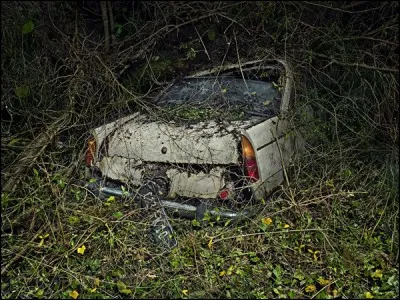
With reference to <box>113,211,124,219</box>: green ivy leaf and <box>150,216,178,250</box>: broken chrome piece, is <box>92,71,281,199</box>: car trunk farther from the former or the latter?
<box>113,211,124,219</box>: green ivy leaf

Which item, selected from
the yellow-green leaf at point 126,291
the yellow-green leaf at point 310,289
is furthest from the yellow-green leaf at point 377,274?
the yellow-green leaf at point 126,291

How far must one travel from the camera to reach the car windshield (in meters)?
4.82

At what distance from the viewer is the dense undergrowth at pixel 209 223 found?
3.65 meters

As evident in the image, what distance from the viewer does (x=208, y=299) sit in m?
3.39

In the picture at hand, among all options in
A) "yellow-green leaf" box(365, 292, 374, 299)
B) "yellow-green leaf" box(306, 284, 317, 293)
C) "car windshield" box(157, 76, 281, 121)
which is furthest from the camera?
"car windshield" box(157, 76, 281, 121)

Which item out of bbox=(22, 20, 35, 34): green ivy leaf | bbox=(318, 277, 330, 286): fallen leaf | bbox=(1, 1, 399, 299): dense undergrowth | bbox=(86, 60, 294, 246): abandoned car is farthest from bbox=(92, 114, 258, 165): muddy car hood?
bbox=(22, 20, 35, 34): green ivy leaf

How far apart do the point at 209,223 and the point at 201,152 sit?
0.61 meters

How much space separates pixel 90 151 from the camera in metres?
4.68

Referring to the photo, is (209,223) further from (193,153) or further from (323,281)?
(323,281)

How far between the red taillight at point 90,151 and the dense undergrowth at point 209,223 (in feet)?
0.41

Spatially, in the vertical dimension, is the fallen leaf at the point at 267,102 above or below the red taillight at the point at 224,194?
above

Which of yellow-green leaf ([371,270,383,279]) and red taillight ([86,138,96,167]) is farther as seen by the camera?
red taillight ([86,138,96,167])

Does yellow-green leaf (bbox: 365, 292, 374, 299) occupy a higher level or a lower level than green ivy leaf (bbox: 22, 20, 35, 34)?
lower

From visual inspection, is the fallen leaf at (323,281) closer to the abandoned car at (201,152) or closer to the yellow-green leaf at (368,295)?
the yellow-green leaf at (368,295)
